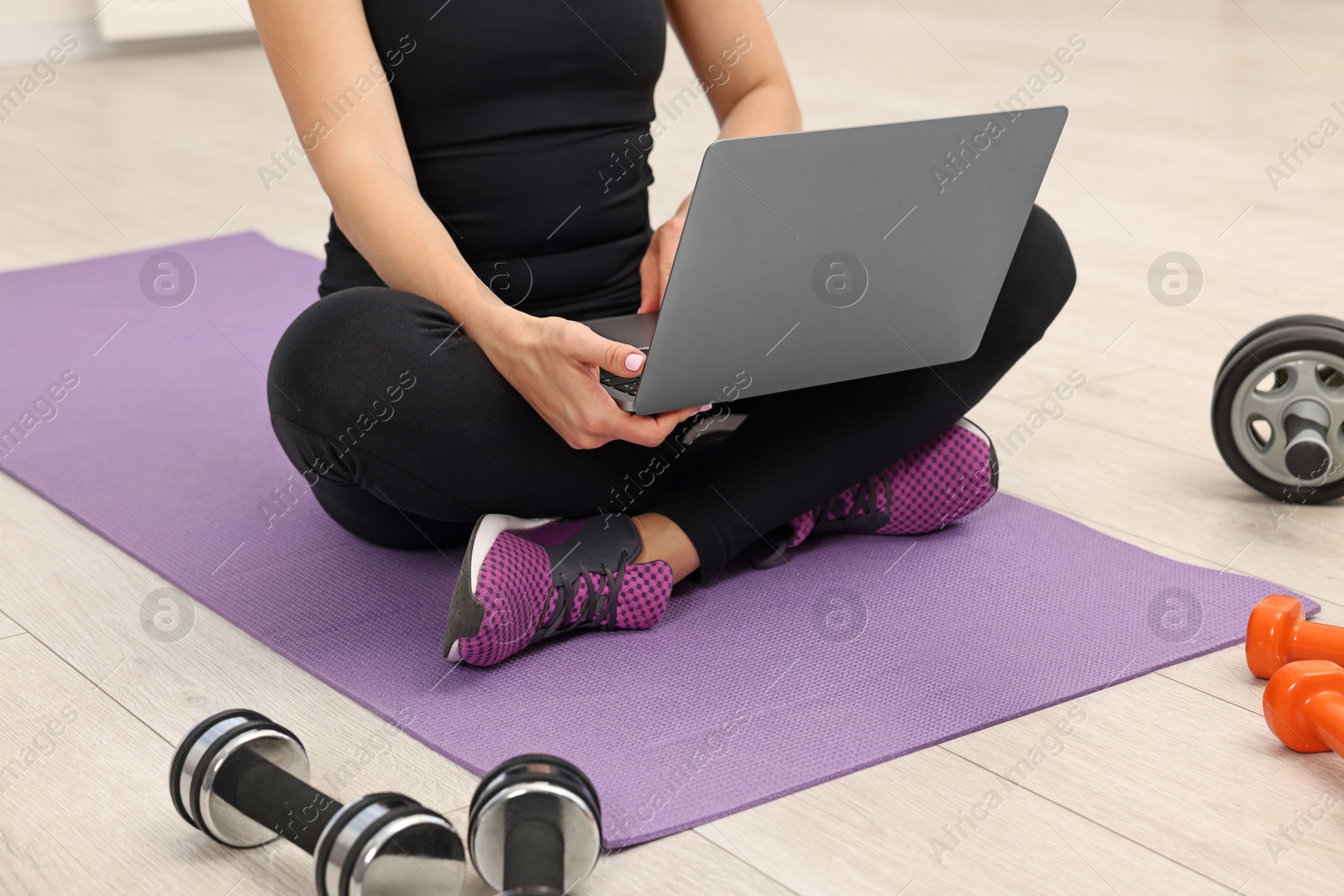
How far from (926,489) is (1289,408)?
0.36m

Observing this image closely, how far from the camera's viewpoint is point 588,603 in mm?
1037

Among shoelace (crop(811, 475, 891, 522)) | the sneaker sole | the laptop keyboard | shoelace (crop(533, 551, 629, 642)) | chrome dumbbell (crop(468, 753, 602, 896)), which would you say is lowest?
shoelace (crop(811, 475, 891, 522))

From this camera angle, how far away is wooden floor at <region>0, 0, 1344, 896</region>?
78 cm

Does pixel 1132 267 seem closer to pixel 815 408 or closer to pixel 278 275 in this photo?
pixel 815 408

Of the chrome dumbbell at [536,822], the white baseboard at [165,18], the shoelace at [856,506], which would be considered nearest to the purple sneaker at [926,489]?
the shoelace at [856,506]

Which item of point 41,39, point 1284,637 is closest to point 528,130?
point 1284,637

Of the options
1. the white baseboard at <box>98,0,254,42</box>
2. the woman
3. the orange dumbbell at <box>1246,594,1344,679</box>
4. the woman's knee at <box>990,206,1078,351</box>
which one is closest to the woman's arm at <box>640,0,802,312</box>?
the woman

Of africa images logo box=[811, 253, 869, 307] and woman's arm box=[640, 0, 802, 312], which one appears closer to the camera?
africa images logo box=[811, 253, 869, 307]

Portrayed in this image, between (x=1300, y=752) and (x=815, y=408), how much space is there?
458 mm

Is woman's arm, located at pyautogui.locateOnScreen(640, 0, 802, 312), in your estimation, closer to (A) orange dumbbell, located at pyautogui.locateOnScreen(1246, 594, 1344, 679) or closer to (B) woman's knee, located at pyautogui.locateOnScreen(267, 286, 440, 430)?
(B) woman's knee, located at pyautogui.locateOnScreen(267, 286, 440, 430)

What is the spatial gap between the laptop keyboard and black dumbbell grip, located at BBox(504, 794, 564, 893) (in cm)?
33

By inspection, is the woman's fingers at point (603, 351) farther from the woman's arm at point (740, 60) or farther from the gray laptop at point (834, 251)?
the woman's arm at point (740, 60)

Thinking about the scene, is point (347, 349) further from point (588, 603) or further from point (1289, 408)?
point (1289, 408)

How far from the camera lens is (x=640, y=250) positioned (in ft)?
4.06
